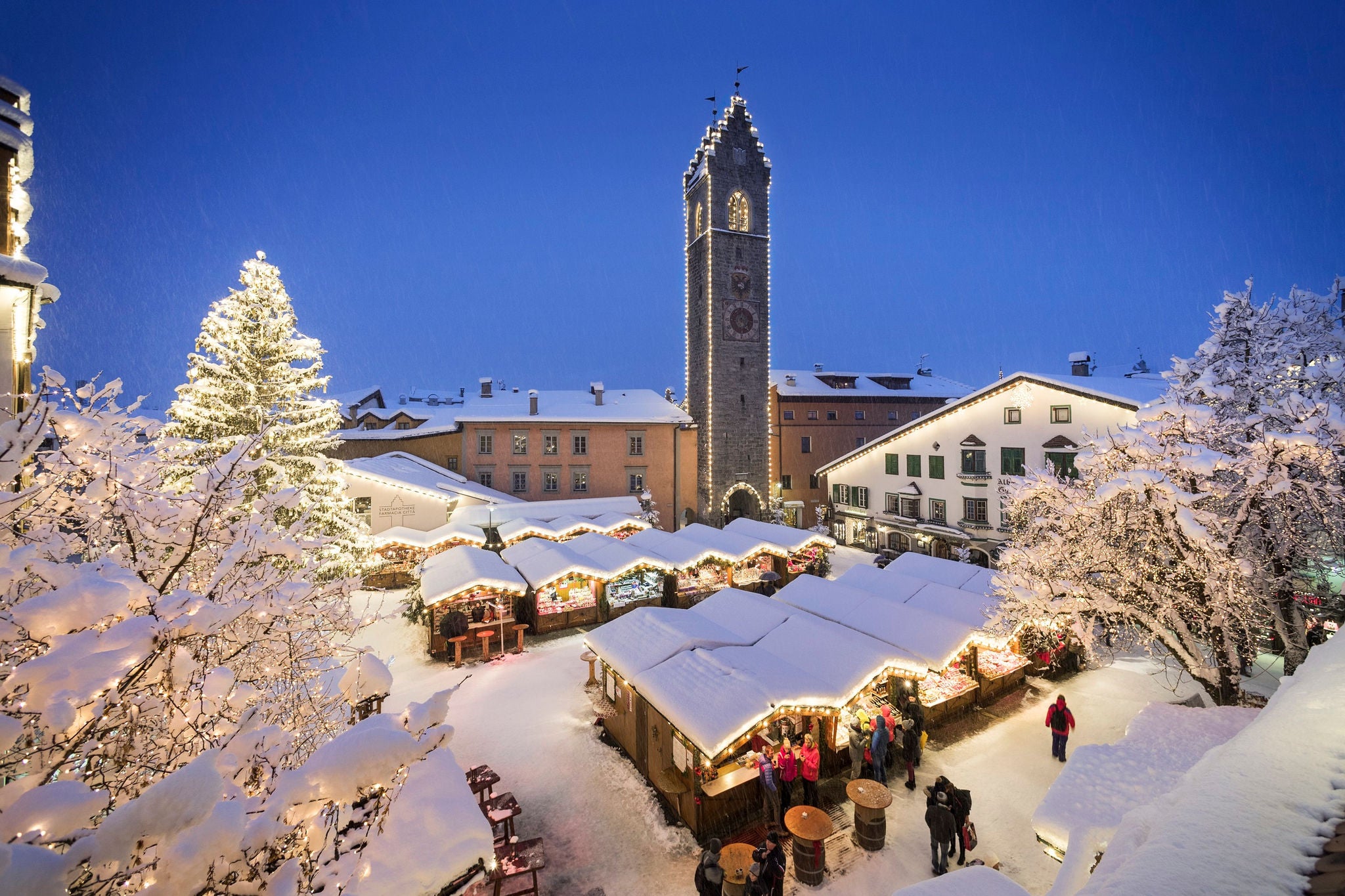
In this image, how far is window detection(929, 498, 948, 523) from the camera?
2641cm

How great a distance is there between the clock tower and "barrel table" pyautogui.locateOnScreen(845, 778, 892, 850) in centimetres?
2536

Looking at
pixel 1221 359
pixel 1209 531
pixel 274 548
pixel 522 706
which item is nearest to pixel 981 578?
pixel 1209 531

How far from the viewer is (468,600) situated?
16.3m

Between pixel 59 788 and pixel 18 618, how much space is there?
891 millimetres

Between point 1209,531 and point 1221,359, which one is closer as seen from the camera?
point 1209,531

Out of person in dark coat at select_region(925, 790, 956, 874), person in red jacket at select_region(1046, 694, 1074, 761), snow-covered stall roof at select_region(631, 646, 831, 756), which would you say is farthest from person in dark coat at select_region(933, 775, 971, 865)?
person in red jacket at select_region(1046, 694, 1074, 761)

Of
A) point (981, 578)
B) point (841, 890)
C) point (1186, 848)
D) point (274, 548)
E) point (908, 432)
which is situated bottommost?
point (841, 890)

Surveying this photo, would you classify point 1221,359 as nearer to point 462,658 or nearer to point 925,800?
point 925,800

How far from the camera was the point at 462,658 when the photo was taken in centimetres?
1534

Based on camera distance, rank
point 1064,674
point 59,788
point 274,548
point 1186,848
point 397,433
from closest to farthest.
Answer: point 59,788 < point 1186,848 < point 274,548 < point 1064,674 < point 397,433

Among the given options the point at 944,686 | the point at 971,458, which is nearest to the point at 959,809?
the point at 944,686

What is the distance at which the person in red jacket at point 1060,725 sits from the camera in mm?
10359

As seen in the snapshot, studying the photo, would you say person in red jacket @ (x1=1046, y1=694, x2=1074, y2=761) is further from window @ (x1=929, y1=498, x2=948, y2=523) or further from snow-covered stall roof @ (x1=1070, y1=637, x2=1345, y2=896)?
window @ (x1=929, y1=498, x2=948, y2=523)

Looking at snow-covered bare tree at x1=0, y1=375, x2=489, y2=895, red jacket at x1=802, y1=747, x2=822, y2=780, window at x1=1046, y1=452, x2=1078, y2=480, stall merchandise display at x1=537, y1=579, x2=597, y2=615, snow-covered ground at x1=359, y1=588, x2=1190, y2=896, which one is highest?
window at x1=1046, y1=452, x2=1078, y2=480
